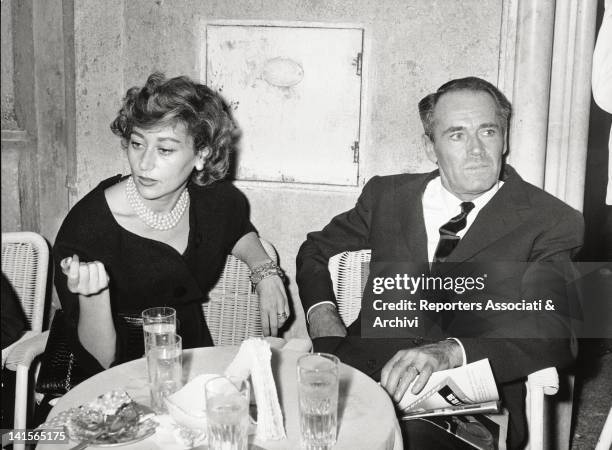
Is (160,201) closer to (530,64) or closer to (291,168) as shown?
(291,168)

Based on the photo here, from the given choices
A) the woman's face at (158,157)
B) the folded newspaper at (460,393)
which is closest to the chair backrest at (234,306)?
the woman's face at (158,157)

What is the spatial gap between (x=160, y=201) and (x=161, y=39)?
38.5 inches

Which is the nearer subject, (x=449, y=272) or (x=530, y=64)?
(x=449, y=272)

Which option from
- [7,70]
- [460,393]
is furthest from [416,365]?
[7,70]

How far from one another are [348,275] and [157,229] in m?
0.82

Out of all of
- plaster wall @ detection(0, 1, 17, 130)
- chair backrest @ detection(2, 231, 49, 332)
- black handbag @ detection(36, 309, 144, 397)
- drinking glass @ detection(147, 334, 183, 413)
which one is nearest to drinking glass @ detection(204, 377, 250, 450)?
drinking glass @ detection(147, 334, 183, 413)

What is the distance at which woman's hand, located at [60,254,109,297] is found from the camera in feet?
5.76

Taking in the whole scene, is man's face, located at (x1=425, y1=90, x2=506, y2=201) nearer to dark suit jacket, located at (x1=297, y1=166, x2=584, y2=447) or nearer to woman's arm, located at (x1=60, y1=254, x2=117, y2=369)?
dark suit jacket, located at (x1=297, y1=166, x2=584, y2=447)

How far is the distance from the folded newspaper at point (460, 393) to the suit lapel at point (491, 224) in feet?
1.96

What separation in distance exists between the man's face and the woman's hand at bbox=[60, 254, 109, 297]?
4.22ft

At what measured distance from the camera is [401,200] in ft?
8.02

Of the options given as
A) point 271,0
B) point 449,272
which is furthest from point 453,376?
point 271,0

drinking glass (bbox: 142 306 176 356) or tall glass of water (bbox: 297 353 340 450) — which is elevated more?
drinking glass (bbox: 142 306 176 356)

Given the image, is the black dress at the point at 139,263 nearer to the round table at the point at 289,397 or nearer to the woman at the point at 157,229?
the woman at the point at 157,229
